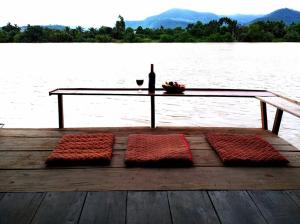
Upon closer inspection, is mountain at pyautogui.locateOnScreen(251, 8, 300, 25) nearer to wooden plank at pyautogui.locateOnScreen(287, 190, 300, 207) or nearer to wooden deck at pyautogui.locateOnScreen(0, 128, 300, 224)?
wooden deck at pyautogui.locateOnScreen(0, 128, 300, 224)

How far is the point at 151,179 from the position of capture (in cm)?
209

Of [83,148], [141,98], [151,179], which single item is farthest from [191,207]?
[141,98]

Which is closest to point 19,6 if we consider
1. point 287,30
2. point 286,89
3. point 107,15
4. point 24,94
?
point 107,15

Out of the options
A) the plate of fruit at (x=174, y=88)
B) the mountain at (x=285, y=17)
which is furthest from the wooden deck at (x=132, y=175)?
the mountain at (x=285, y=17)

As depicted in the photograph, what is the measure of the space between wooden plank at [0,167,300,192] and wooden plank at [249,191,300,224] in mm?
88

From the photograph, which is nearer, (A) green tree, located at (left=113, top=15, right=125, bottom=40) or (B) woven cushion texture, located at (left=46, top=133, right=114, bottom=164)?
(B) woven cushion texture, located at (left=46, top=133, right=114, bottom=164)

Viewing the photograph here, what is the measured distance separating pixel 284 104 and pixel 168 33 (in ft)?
90.0

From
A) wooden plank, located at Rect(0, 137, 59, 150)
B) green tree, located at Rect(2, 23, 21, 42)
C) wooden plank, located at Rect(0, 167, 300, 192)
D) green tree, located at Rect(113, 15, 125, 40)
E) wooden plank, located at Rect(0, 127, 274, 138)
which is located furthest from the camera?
green tree, located at Rect(113, 15, 125, 40)

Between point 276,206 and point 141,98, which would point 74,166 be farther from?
point 141,98

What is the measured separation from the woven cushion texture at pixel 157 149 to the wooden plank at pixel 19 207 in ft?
2.23

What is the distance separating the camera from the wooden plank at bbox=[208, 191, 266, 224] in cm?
165

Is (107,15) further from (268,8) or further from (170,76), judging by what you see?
(170,76)

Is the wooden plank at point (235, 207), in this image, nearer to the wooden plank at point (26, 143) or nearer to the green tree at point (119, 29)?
the wooden plank at point (26, 143)

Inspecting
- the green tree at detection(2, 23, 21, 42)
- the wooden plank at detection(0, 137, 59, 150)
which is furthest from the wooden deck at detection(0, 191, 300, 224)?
the green tree at detection(2, 23, 21, 42)
